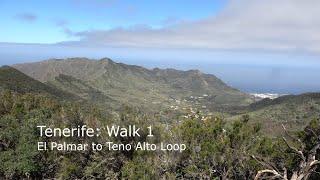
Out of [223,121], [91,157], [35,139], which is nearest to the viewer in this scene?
[223,121]

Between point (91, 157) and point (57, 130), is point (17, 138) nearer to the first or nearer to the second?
point (57, 130)

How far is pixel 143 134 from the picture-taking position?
29266 millimetres

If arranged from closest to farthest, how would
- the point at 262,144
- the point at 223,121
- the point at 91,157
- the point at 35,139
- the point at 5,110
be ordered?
the point at 262,144 → the point at 223,121 → the point at 91,157 → the point at 35,139 → the point at 5,110

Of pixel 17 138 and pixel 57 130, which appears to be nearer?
pixel 57 130

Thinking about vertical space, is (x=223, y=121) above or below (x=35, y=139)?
above

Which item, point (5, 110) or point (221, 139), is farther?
point (5, 110)

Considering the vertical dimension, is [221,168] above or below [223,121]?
below

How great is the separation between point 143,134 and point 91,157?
4084 millimetres

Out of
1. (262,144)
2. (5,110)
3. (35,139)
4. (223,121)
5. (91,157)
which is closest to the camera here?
(262,144)

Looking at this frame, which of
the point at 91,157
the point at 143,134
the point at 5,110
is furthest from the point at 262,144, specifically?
the point at 5,110

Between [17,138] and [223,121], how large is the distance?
1634 cm

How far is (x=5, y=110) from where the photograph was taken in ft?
134

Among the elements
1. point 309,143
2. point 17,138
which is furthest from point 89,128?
point 309,143

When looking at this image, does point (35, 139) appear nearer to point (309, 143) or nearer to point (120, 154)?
point (120, 154)
